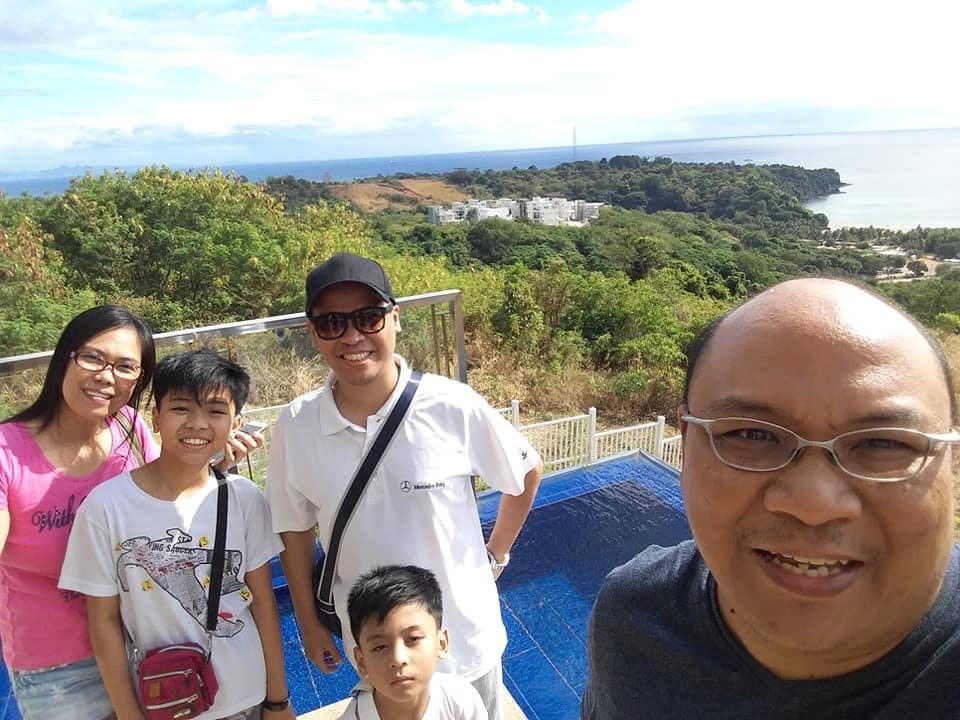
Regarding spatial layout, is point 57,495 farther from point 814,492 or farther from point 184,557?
point 814,492

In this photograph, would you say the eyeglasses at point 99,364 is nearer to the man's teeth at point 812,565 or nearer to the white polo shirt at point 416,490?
the white polo shirt at point 416,490

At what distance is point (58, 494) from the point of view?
5.04 ft

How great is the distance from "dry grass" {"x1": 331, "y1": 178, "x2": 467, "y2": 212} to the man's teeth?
5423 centimetres

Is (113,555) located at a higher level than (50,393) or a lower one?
lower

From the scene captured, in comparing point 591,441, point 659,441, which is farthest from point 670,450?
point 591,441

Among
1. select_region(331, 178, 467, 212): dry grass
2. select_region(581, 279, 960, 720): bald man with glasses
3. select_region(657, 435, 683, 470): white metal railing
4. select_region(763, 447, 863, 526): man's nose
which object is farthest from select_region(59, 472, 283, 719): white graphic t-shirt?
select_region(331, 178, 467, 212): dry grass

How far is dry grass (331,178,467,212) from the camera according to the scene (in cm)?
5675

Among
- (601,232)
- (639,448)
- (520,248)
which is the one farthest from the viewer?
(601,232)

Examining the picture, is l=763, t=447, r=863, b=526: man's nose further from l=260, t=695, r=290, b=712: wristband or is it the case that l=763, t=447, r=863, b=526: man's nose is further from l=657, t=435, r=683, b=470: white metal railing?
l=657, t=435, r=683, b=470: white metal railing

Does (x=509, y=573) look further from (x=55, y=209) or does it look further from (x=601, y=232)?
(x=601, y=232)

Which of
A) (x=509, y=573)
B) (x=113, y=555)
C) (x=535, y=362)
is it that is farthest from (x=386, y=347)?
(x=535, y=362)

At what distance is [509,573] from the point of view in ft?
16.3

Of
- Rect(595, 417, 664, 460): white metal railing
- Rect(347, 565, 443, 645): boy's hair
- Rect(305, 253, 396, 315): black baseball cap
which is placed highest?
Rect(305, 253, 396, 315): black baseball cap

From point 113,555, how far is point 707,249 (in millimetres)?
36911
